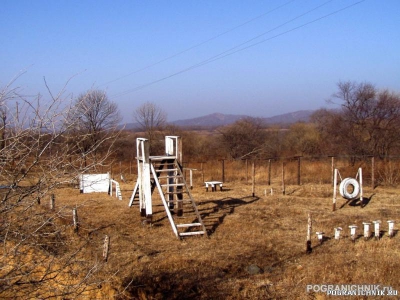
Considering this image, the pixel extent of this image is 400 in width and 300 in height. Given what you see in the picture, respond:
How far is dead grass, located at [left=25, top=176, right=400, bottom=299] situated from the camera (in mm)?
6953

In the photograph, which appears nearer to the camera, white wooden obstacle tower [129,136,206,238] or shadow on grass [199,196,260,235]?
white wooden obstacle tower [129,136,206,238]

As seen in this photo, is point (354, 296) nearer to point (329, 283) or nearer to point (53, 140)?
point (329, 283)

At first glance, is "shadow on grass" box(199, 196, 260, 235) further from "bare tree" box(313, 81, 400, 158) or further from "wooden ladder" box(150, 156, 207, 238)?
"bare tree" box(313, 81, 400, 158)

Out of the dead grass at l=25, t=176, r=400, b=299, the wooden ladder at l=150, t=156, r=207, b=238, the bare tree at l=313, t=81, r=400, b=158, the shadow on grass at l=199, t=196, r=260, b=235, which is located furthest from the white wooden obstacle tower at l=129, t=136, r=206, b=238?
the bare tree at l=313, t=81, r=400, b=158

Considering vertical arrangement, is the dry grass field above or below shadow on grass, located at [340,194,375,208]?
above

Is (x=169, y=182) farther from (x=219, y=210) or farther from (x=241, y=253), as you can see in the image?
(x=241, y=253)

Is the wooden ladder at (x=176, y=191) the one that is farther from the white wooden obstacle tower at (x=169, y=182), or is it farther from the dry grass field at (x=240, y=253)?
the dry grass field at (x=240, y=253)

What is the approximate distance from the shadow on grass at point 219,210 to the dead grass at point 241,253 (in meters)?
0.03

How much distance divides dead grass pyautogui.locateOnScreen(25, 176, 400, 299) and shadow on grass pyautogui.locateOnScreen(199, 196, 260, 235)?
0.03 m

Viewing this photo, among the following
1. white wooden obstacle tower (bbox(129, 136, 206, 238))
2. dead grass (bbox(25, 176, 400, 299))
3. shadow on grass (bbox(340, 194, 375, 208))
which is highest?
white wooden obstacle tower (bbox(129, 136, 206, 238))

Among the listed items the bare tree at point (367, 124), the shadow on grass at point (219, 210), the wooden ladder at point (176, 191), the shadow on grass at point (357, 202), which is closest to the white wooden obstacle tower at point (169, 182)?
the wooden ladder at point (176, 191)

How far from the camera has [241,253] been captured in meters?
8.91

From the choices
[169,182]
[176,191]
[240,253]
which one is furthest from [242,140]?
[240,253]

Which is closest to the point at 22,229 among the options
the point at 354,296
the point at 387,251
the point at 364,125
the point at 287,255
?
the point at 354,296
